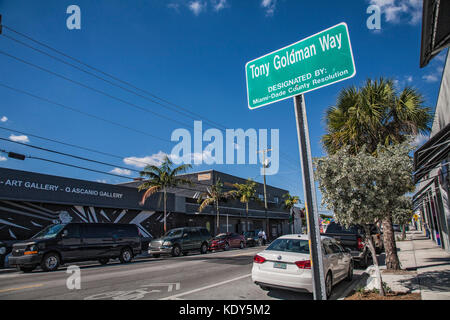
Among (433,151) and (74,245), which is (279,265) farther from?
(74,245)

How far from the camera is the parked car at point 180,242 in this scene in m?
19.6

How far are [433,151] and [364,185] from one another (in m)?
3.15

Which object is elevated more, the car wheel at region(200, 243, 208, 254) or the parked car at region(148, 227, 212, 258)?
the parked car at region(148, 227, 212, 258)

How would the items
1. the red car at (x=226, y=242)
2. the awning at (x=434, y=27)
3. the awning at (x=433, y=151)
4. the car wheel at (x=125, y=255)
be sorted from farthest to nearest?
the red car at (x=226, y=242) < the car wheel at (x=125, y=255) < the awning at (x=433, y=151) < the awning at (x=434, y=27)

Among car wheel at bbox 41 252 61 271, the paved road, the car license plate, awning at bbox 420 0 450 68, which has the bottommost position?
the paved road

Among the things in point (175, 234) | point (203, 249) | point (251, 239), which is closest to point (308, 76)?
point (175, 234)

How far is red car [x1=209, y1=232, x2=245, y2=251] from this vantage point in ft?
81.6

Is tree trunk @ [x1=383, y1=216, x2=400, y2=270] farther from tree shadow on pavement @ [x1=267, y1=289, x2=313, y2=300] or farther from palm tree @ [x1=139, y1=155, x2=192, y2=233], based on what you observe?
palm tree @ [x1=139, y1=155, x2=192, y2=233]

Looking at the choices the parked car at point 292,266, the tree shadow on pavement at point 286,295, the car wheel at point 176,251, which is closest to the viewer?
the parked car at point 292,266

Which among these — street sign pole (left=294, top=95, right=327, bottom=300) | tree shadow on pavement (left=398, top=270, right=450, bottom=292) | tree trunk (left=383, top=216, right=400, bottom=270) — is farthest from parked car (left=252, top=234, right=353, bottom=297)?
street sign pole (left=294, top=95, right=327, bottom=300)

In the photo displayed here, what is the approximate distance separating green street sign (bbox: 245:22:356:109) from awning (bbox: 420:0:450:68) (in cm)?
187

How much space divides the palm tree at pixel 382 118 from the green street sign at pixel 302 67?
7.13 meters

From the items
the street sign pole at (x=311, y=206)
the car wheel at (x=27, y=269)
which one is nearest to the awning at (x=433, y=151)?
the street sign pole at (x=311, y=206)

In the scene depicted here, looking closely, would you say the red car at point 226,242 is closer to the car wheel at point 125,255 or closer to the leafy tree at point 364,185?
the car wheel at point 125,255
